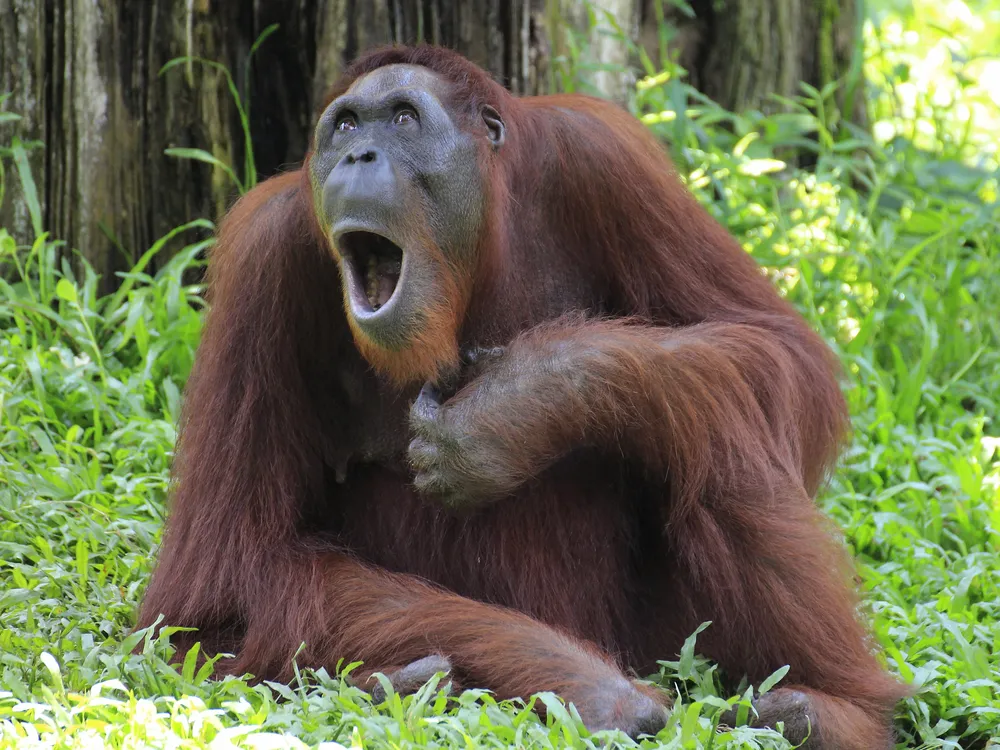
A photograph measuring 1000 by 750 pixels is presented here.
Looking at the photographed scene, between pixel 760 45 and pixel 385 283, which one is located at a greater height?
pixel 760 45

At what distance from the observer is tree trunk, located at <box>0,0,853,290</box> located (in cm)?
456

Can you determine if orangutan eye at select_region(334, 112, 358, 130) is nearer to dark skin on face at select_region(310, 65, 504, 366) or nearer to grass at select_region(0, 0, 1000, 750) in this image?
dark skin on face at select_region(310, 65, 504, 366)

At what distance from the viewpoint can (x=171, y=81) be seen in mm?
4641

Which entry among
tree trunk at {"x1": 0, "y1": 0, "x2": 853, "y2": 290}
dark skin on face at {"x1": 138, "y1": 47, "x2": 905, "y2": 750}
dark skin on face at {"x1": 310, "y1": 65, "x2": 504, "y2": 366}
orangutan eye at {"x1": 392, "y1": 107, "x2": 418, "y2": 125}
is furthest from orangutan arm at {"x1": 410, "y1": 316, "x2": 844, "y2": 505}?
tree trunk at {"x1": 0, "y1": 0, "x2": 853, "y2": 290}

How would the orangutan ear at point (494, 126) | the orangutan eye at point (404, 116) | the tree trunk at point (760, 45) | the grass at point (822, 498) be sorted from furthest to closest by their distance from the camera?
the tree trunk at point (760, 45), the orangutan ear at point (494, 126), the orangutan eye at point (404, 116), the grass at point (822, 498)

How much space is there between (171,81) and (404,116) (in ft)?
6.06

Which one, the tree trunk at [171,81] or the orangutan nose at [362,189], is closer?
the orangutan nose at [362,189]

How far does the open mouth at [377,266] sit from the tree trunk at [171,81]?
61.2 inches

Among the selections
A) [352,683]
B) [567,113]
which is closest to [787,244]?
[567,113]

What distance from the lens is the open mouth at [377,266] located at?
3076 mm

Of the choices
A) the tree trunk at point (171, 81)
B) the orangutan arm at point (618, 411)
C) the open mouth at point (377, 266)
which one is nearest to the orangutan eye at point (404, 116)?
the open mouth at point (377, 266)

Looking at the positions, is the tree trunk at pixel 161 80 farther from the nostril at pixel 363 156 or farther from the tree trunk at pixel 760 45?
the tree trunk at pixel 760 45

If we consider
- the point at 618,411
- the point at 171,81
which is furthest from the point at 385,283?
the point at 171,81

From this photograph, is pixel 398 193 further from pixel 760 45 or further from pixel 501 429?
pixel 760 45
